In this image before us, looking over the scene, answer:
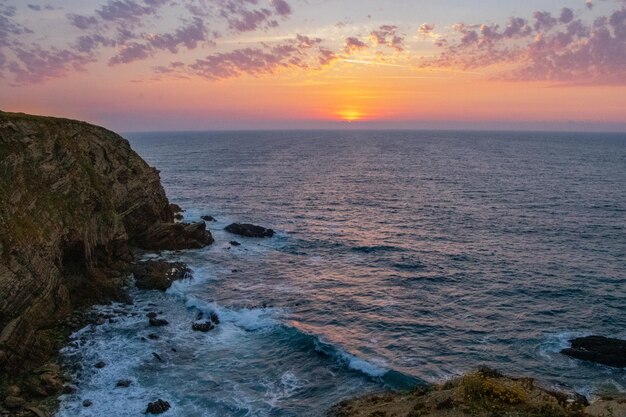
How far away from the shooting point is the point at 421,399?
96.7 feet

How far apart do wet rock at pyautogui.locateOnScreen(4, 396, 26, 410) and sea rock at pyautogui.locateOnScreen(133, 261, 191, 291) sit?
872 inches

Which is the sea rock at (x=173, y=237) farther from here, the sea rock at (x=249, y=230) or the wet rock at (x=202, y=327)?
the wet rock at (x=202, y=327)

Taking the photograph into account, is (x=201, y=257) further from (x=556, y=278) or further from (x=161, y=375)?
(x=556, y=278)

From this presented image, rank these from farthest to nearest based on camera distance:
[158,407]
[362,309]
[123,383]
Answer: [362,309] < [123,383] < [158,407]

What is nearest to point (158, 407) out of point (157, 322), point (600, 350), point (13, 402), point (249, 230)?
point (13, 402)

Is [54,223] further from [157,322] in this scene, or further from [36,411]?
[36,411]

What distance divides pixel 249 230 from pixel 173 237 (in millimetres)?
13381

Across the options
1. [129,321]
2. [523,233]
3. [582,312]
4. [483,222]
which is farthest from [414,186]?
[129,321]

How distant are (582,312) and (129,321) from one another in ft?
140

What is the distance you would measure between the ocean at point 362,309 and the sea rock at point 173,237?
2144 millimetres

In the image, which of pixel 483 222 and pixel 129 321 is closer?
pixel 129 321

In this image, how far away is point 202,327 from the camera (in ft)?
141

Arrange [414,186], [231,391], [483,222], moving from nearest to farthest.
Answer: [231,391] < [483,222] < [414,186]

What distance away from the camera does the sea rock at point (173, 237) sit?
215ft
